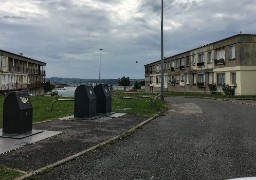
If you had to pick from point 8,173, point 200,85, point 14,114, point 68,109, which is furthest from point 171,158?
point 200,85

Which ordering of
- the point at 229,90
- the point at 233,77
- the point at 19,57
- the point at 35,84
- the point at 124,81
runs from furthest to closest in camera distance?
the point at 124,81
the point at 35,84
the point at 19,57
the point at 233,77
the point at 229,90

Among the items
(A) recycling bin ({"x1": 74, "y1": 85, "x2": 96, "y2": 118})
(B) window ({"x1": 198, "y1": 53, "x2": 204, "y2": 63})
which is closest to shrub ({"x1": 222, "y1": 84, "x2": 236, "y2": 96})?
(B) window ({"x1": 198, "y1": 53, "x2": 204, "y2": 63})

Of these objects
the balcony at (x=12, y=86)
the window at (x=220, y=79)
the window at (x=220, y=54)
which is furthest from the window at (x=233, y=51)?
the balcony at (x=12, y=86)

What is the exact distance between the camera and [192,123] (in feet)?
43.6

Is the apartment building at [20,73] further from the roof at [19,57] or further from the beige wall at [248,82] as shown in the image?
the beige wall at [248,82]

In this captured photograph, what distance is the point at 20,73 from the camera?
61.0m

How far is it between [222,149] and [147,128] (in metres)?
3.71

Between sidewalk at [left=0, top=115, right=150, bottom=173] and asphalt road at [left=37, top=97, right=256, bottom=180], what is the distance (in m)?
0.48

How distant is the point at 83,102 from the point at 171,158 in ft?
21.3

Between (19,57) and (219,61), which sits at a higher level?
(19,57)

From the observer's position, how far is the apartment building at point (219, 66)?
35812mm

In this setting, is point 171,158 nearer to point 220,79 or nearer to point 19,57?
point 220,79

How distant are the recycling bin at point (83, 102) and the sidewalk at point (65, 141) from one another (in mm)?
547

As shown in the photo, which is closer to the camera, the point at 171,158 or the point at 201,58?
the point at 171,158
